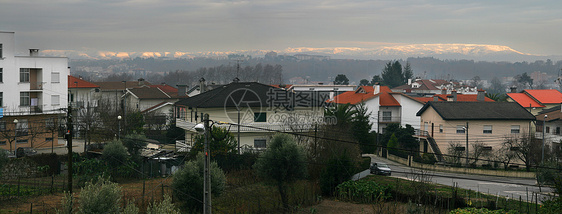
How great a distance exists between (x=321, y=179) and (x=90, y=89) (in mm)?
49422

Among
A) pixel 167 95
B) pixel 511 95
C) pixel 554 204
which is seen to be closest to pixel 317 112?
pixel 554 204

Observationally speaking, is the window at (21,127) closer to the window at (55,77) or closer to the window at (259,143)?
the window at (55,77)

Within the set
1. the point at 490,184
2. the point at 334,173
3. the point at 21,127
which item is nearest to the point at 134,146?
the point at 334,173

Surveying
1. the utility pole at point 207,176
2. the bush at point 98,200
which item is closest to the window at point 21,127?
the bush at point 98,200

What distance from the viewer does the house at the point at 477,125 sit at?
46.1m

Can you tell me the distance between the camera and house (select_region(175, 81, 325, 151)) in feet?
126

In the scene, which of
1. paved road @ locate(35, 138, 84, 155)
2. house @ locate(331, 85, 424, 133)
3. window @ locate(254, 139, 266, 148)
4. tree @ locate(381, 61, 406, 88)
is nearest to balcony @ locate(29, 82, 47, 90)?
paved road @ locate(35, 138, 84, 155)

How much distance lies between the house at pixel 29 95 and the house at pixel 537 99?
62.1m

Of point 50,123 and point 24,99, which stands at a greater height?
point 24,99

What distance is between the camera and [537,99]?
74.8 metres

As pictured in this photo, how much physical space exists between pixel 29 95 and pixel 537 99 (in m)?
68.5

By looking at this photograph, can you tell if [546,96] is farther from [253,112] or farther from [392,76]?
[392,76]

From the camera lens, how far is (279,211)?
78.5 ft

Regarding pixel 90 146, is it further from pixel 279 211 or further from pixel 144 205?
pixel 279 211
